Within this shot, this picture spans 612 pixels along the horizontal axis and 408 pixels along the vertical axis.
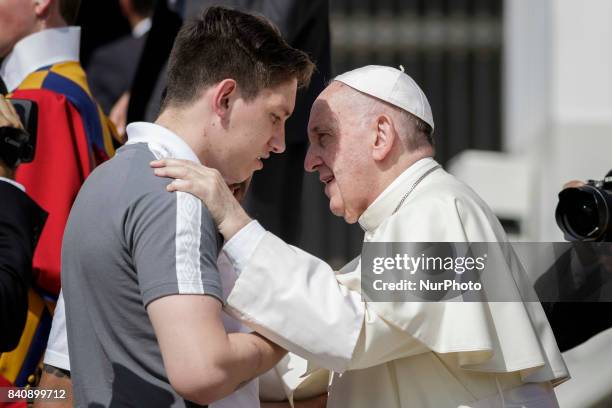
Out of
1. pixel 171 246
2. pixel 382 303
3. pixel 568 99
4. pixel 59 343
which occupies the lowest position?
pixel 568 99

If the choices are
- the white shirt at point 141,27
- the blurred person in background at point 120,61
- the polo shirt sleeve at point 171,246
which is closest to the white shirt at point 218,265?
the polo shirt sleeve at point 171,246

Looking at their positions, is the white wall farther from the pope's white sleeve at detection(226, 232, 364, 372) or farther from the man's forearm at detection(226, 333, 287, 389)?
the man's forearm at detection(226, 333, 287, 389)

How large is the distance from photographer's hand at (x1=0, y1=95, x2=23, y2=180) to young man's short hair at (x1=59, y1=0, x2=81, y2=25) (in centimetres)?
96

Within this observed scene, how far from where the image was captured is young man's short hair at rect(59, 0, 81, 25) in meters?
4.45

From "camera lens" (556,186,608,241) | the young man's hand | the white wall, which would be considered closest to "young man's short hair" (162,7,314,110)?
the young man's hand

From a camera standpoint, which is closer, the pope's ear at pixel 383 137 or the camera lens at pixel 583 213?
the pope's ear at pixel 383 137

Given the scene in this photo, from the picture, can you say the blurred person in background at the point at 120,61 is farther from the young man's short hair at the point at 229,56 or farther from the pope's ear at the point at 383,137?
the young man's short hair at the point at 229,56

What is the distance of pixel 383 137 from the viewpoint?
138 inches

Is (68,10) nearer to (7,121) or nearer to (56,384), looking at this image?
(7,121)

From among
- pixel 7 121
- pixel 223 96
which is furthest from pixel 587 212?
pixel 7 121

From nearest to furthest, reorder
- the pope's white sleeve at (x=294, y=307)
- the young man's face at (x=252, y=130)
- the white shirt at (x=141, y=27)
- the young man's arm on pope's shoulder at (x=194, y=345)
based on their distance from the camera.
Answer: the young man's arm on pope's shoulder at (x=194, y=345) → the pope's white sleeve at (x=294, y=307) → the young man's face at (x=252, y=130) → the white shirt at (x=141, y=27)

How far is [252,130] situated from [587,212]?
1.17 metres

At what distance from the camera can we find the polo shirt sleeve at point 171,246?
2812 mm

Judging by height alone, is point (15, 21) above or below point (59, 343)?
above
